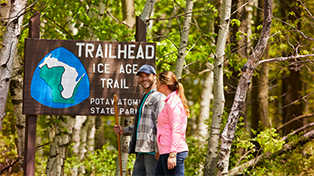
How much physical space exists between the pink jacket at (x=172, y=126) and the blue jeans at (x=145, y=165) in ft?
1.12

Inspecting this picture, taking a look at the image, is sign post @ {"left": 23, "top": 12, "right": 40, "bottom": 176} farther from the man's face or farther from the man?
the man's face

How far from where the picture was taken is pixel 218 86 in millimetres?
7102

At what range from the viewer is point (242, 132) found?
7.90 metres

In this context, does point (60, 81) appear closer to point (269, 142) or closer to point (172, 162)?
point (172, 162)

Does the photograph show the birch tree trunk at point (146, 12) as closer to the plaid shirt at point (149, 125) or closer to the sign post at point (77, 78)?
the sign post at point (77, 78)

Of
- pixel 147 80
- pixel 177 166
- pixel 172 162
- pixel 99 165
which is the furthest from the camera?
pixel 99 165

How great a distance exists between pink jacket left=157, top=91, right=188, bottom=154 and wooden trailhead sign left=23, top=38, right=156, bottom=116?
61.0 inches

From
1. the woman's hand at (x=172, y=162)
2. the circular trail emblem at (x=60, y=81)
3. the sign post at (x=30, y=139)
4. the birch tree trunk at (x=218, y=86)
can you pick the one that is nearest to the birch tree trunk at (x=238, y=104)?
the birch tree trunk at (x=218, y=86)

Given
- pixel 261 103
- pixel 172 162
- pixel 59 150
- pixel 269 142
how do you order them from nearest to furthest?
pixel 172 162
pixel 269 142
pixel 59 150
pixel 261 103

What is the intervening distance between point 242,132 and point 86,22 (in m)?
→ 4.23

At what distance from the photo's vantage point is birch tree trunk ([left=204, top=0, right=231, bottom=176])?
23.2 ft

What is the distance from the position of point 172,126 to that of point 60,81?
92.6 inches

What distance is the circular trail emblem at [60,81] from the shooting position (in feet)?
18.2

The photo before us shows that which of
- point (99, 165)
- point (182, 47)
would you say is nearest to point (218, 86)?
point (182, 47)
